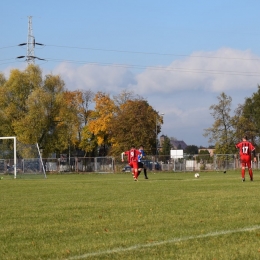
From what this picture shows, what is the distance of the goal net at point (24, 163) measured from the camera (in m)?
47.7

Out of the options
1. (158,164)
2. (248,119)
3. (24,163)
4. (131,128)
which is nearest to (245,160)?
(24,163)

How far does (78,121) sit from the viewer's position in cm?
8362

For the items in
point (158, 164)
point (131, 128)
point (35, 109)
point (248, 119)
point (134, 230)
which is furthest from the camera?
point (248, 119)

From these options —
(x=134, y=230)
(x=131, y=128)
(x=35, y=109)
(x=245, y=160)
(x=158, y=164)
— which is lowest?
(x=134, y=230)

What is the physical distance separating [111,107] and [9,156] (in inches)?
1290

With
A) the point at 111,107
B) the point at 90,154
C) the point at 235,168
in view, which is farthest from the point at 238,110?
the point at 90,154

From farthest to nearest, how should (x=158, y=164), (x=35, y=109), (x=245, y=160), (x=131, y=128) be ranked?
(x=131, y=128), (x=35, y=109), (x=158, y=164), (x=245, y=160)

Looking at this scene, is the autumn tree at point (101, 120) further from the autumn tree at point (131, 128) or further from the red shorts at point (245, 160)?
the red shorts at point (245, 160)

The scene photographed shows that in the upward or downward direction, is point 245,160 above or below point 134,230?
above

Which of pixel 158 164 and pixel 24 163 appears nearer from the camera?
pixel 24 163

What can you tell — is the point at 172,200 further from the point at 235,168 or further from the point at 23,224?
the point at 235,168

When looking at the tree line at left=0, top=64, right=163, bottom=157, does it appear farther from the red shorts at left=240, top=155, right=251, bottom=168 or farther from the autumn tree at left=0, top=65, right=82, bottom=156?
the red shorts at left=240, top=155, right=251, bottom=168

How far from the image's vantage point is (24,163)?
48375 millimetres

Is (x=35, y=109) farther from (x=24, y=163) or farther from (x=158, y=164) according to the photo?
(x=24, y=163)
